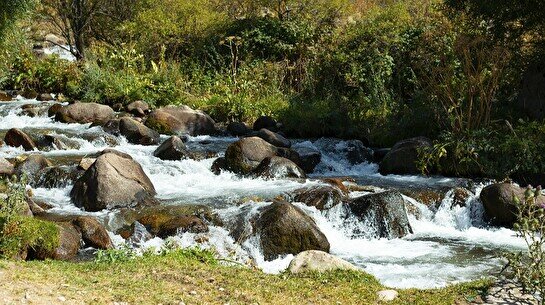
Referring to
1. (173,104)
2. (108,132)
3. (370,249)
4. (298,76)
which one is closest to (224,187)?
(370,249)

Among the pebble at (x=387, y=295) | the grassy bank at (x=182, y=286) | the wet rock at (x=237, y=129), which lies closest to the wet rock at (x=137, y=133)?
the wet rock at (x=237, y=129)

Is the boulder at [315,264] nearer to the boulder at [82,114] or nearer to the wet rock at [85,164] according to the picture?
the wet rock at [85,164]

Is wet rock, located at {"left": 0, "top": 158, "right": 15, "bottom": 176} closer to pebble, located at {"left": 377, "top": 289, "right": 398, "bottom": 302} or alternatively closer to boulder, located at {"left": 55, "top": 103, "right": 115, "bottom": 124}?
boulder, located at {"left": 55, "top": 103, "right": 115, "bottom": 124}

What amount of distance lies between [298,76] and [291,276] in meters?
16.3

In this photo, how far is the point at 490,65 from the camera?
1403 cm

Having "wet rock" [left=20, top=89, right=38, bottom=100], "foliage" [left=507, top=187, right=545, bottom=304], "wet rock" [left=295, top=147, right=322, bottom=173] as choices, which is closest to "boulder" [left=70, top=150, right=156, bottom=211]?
"wet rock" [left=295, top=147, right=322, bottom=173]

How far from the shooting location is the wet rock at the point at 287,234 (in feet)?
29.1

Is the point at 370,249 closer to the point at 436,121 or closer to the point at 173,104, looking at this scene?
the point at 436,121

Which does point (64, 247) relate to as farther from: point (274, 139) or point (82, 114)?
point (82, 114)

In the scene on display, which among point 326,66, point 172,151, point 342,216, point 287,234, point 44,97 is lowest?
point 342,216

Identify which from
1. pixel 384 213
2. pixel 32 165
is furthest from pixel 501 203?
pixel 32 165

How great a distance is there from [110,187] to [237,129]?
25.3 ft

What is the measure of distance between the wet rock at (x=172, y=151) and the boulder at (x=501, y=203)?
6.61 meters

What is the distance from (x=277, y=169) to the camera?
1304cm
